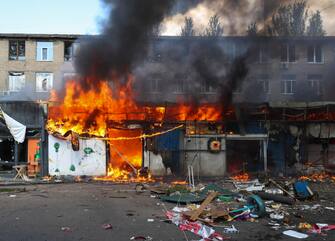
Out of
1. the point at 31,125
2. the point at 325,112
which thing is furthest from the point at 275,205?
the point at 31,125

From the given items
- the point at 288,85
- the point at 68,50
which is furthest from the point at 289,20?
the point at 68,50

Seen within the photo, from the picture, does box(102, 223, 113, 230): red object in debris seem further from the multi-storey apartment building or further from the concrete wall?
the concrete wall

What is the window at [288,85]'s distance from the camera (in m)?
38.2

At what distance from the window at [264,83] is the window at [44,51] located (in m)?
19.2

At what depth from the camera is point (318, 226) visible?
9.07 metres

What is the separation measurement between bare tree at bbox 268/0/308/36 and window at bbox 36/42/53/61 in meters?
23.3

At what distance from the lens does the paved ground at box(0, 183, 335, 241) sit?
8.31 m

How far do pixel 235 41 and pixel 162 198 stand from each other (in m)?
12.4

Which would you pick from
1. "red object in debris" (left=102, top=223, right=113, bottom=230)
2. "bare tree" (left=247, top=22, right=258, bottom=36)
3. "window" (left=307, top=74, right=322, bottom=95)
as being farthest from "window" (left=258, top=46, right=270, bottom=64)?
"red object in debris" (left=102, top=223, right=113, bottom=230)

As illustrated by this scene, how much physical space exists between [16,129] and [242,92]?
14885 mm

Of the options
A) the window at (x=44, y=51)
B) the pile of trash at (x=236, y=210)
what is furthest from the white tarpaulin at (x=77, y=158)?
the window at (x=44, y=51)

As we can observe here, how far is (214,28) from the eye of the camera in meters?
21.5

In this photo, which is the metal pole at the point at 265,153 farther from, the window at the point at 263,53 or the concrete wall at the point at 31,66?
the concrete wall at the point at 31,66

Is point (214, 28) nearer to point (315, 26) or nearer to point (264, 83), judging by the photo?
point (315, 26)
